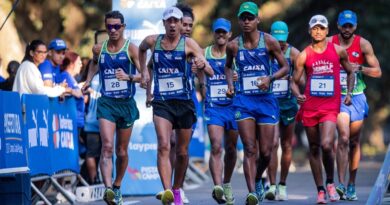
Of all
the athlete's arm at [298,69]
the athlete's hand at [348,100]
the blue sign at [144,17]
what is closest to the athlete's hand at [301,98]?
the athlete's arm at [298,69]

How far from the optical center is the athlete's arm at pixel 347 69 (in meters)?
16.9

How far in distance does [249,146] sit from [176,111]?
92cm

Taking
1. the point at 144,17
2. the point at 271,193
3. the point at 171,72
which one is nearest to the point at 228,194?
the point at 271,193

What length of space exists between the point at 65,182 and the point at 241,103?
4541 mm

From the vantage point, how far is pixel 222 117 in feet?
57.5

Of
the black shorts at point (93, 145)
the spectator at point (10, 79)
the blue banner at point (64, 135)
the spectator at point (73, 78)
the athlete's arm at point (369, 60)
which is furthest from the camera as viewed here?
the black shorts at point (93, 145)

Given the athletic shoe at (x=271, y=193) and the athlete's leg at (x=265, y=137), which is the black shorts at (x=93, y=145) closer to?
the athletic shoe at (x=271, y=193)

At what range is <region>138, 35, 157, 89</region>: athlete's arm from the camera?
51.1ft

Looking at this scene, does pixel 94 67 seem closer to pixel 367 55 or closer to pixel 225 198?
pixel 225 198

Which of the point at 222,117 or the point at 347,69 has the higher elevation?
the point at 347,69

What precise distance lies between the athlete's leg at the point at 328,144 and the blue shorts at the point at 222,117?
1271mm

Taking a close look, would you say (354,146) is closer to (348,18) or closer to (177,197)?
(348,18)

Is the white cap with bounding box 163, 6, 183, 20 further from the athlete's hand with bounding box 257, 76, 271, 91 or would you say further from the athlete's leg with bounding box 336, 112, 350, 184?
the athlete's leg with bounding box 336, 112, 350, 184

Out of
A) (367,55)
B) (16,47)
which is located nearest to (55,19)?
(16,47)
